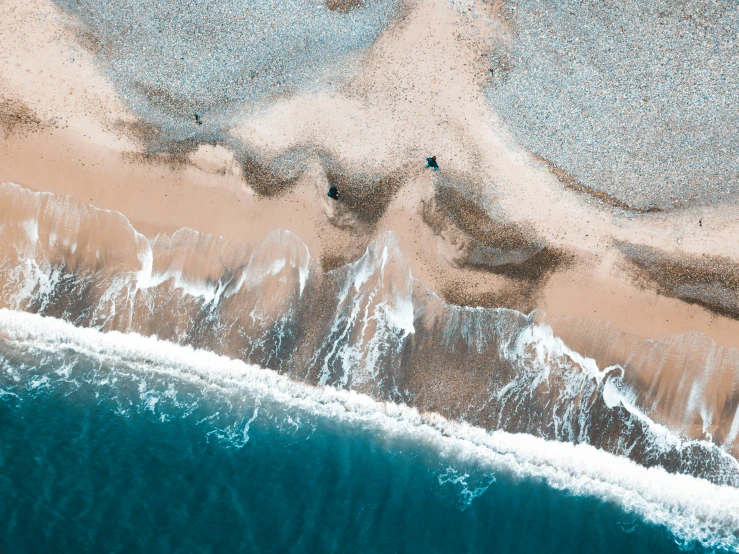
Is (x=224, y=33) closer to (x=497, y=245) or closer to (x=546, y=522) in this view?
(x=497, y=245)


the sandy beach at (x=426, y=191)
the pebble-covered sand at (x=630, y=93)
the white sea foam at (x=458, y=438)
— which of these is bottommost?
the white sea foam at (x=458, y=438)

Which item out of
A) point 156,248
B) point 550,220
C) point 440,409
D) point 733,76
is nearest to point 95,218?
point 156,248

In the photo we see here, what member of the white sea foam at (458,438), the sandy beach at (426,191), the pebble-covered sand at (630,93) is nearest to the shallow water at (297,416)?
the white sea foam at (458,438)

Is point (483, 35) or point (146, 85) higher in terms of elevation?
point (483, 35)

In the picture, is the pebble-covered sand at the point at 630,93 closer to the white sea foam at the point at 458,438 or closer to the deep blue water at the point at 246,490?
the white sea foam at the point at 458,438

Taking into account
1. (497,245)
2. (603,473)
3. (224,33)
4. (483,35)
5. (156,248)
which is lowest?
(603,473)

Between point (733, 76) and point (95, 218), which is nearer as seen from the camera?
point (733, 76)

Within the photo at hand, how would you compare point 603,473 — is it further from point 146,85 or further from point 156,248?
point 146,85

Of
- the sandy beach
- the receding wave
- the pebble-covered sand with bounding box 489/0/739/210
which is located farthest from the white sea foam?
the pebble-covered sand with bounding box 489/0/739/210
